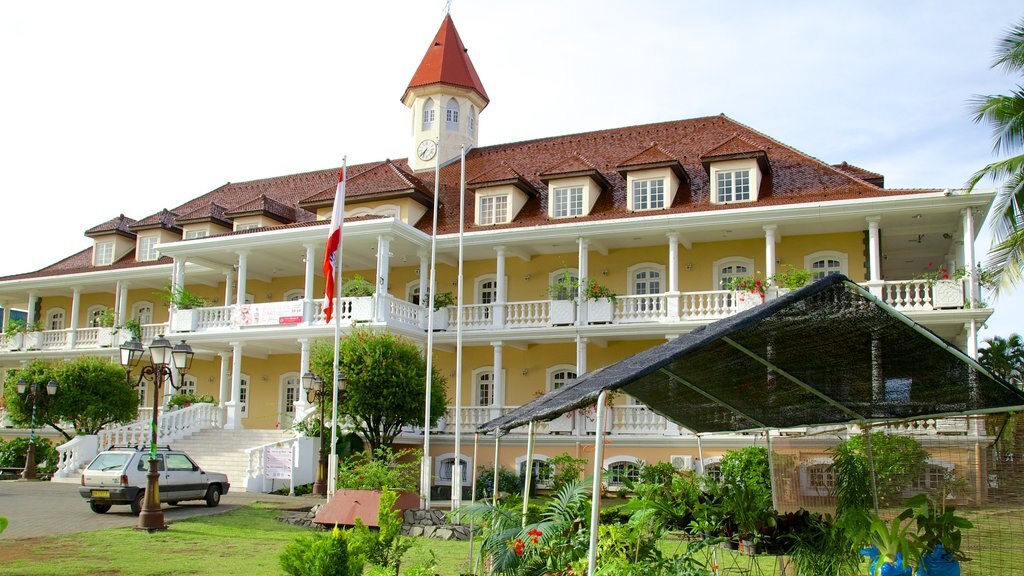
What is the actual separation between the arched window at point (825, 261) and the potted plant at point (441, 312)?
1029 centimetres

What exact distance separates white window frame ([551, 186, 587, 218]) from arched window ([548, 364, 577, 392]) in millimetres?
A: 4542

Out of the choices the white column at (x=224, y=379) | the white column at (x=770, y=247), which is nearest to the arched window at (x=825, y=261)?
the white column at (x=770, y=247)

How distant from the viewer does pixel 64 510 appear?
17.9 meters

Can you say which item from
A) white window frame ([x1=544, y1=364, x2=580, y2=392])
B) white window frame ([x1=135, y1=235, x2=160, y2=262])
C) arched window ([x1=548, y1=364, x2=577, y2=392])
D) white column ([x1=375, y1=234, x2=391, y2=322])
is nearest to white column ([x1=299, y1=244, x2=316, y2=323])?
white column ([x1=375, y1=234, x2=391, y2=322])

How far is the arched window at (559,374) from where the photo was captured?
2722 cm

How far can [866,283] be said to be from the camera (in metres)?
22.5

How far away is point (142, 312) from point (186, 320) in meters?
8.26

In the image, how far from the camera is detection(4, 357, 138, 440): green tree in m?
27.0

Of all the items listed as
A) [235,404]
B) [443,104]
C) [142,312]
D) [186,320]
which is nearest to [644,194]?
[443,104]

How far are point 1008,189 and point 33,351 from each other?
31.8m

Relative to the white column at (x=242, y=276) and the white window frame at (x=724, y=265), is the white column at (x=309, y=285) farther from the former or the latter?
the white window frame at (x=724, y=265)

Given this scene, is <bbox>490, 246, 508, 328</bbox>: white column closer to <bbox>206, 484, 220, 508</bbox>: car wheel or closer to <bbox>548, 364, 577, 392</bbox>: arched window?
<bbox>548, 364, 577, 392</bbox>: arched window

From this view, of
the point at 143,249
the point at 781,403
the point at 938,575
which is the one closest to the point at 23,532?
the point at 781,403

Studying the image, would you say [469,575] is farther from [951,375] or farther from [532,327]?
[532,327]
